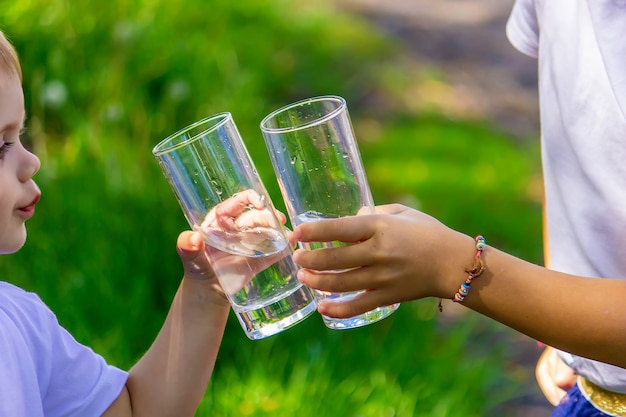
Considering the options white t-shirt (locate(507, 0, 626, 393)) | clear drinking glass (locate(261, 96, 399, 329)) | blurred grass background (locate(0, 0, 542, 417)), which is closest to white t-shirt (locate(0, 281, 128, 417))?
clear drinking glass (locate(261, 96, 399, 329))

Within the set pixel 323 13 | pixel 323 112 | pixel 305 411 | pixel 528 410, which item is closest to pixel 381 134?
pixel 323 13

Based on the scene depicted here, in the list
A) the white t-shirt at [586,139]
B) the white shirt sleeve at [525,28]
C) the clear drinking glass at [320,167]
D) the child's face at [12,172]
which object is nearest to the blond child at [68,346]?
the child's face at [12,172]

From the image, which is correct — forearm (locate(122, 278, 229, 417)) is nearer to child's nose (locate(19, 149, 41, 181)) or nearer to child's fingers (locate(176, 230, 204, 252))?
child's fingers (locate(176, 230, 204, 252))

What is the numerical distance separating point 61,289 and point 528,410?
163 cm

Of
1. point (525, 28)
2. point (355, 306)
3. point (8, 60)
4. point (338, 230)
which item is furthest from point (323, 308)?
point (525, 28)

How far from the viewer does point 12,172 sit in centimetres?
152

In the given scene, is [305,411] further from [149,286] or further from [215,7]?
[215,7]

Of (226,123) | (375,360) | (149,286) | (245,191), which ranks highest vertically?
(226,123)

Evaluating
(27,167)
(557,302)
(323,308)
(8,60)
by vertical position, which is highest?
(8,60)

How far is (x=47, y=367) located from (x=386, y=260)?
2.03 ft

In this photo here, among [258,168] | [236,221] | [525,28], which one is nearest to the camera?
[236,221]

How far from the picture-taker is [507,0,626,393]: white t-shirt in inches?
61.8

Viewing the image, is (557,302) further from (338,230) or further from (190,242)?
(190,242)

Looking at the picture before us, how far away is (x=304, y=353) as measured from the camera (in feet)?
9.63
